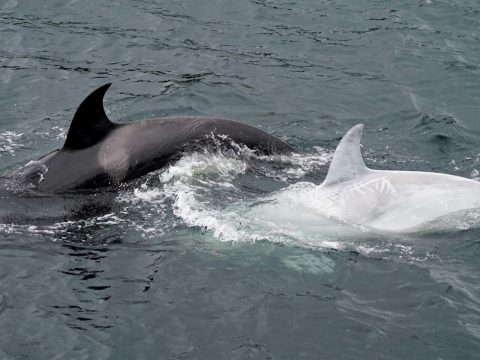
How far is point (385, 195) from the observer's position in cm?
1190

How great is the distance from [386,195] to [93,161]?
14.4 feet

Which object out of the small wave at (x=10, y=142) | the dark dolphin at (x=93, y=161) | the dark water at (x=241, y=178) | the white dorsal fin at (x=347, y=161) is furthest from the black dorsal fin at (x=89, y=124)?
the white dorsal fin at (x=347, y=161)

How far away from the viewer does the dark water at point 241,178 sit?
31.3 ft

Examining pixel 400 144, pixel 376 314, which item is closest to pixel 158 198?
pixel 376 314

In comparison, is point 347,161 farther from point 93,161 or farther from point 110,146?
point 93,161

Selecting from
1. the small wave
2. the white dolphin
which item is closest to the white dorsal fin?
the white dolphin

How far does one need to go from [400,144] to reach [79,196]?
6.21 meters

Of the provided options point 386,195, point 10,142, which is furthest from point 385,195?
point 10,142

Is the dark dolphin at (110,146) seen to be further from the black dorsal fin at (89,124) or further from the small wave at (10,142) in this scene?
the small wave at (10,142)

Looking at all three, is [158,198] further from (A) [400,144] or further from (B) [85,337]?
(A) [400,144]

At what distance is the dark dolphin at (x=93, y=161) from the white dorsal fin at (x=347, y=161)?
2.22 meters

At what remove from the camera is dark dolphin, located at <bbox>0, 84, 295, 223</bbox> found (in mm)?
12273

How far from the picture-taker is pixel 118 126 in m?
13.0

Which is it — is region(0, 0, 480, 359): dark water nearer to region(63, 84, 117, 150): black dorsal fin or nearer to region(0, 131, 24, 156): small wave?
region(0, 131, 24, 156): small wave
